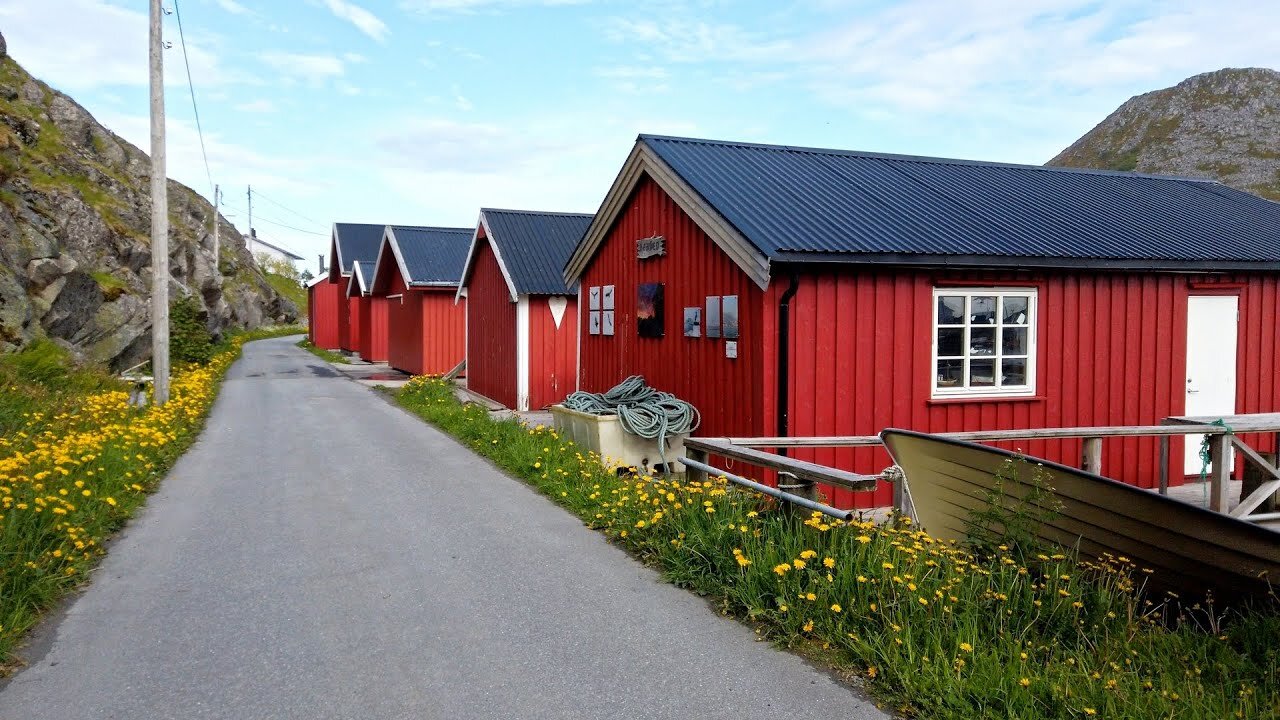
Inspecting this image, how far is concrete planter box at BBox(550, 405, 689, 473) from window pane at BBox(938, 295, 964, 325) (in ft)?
10.7

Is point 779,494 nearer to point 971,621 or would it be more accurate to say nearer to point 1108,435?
point 971,621

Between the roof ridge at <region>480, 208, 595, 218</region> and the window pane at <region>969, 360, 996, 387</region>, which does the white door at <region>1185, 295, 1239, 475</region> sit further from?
the roof ridge at <region>480, 208, 595, 218</region>

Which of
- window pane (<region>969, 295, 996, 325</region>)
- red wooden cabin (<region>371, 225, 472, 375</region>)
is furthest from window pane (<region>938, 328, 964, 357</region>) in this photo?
red wooden cabin (<region>371, 225, 472, 375</region>)

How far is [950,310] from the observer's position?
35.1ft

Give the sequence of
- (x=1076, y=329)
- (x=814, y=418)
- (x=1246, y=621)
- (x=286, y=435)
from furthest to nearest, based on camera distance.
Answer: (x=286, y=435) < (x=1076, y=329) < (x=814, y=418) < (x=1246, y=621)

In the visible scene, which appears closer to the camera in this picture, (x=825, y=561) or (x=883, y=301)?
(x=825, y=561)

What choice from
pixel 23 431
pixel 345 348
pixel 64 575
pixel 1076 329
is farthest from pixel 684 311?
pixel 345 348

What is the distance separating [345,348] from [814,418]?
35.7 m

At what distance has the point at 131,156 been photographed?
38.6 m

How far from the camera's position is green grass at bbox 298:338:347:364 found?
3659 centimetres

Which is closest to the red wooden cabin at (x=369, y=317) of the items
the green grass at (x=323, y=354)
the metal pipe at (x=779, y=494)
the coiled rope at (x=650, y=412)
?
the green grass at (x=323, y=354)

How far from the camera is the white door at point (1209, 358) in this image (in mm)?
11953

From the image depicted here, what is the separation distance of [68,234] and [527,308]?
10976 mm

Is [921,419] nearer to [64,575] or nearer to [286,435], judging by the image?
[64,575]
